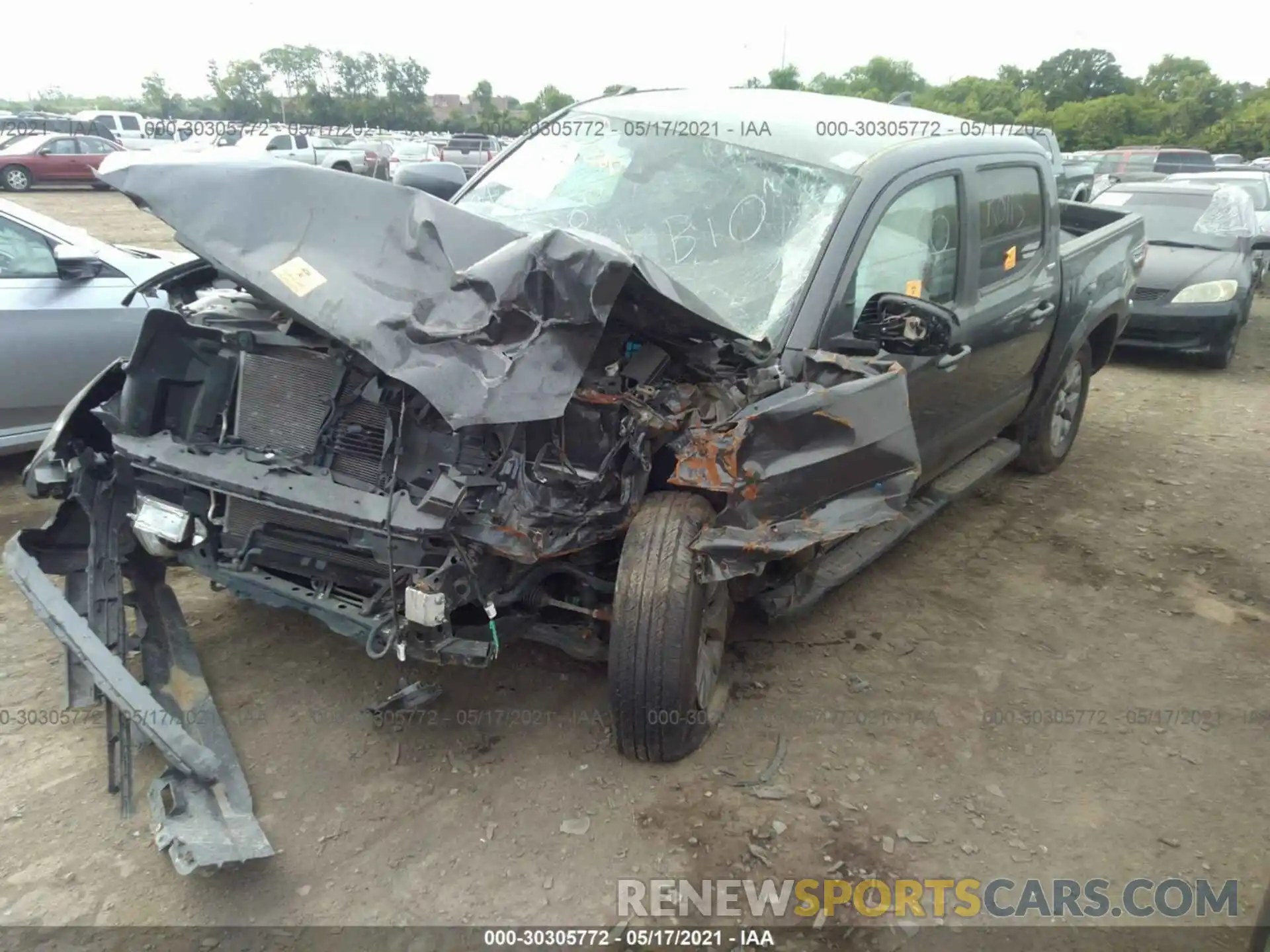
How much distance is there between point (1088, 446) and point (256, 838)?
6.03 metres

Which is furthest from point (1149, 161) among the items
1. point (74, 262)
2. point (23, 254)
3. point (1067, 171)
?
point (23, 254)

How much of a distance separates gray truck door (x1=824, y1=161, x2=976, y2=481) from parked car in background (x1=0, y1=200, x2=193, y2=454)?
3.58 m

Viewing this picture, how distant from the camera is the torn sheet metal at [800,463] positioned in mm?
2836

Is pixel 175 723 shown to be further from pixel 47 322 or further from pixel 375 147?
pixel 375 147

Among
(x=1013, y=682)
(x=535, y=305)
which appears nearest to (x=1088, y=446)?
(x=1013, y=682)

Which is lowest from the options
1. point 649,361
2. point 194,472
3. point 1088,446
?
point 1088,446

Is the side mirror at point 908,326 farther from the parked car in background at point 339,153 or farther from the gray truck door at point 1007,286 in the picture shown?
the parked car in background at point 339,153

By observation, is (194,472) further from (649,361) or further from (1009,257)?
(1009,257)

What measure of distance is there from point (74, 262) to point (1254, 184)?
45.4ft

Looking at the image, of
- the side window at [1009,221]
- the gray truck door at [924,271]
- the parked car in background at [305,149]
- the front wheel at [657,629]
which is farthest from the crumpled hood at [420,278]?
the parked car in background at [305,149]

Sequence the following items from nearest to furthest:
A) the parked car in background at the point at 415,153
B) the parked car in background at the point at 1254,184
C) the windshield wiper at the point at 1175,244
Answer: the windshield wiper at the point at 1175,244
the parked car in background at the point at 1254,184
the parked car in background at the point at 415,153

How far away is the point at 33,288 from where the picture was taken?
187 inches

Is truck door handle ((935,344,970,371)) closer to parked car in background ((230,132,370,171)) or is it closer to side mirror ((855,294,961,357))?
side mirror ((855,294,961,357))

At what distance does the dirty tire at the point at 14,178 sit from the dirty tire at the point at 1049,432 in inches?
976
